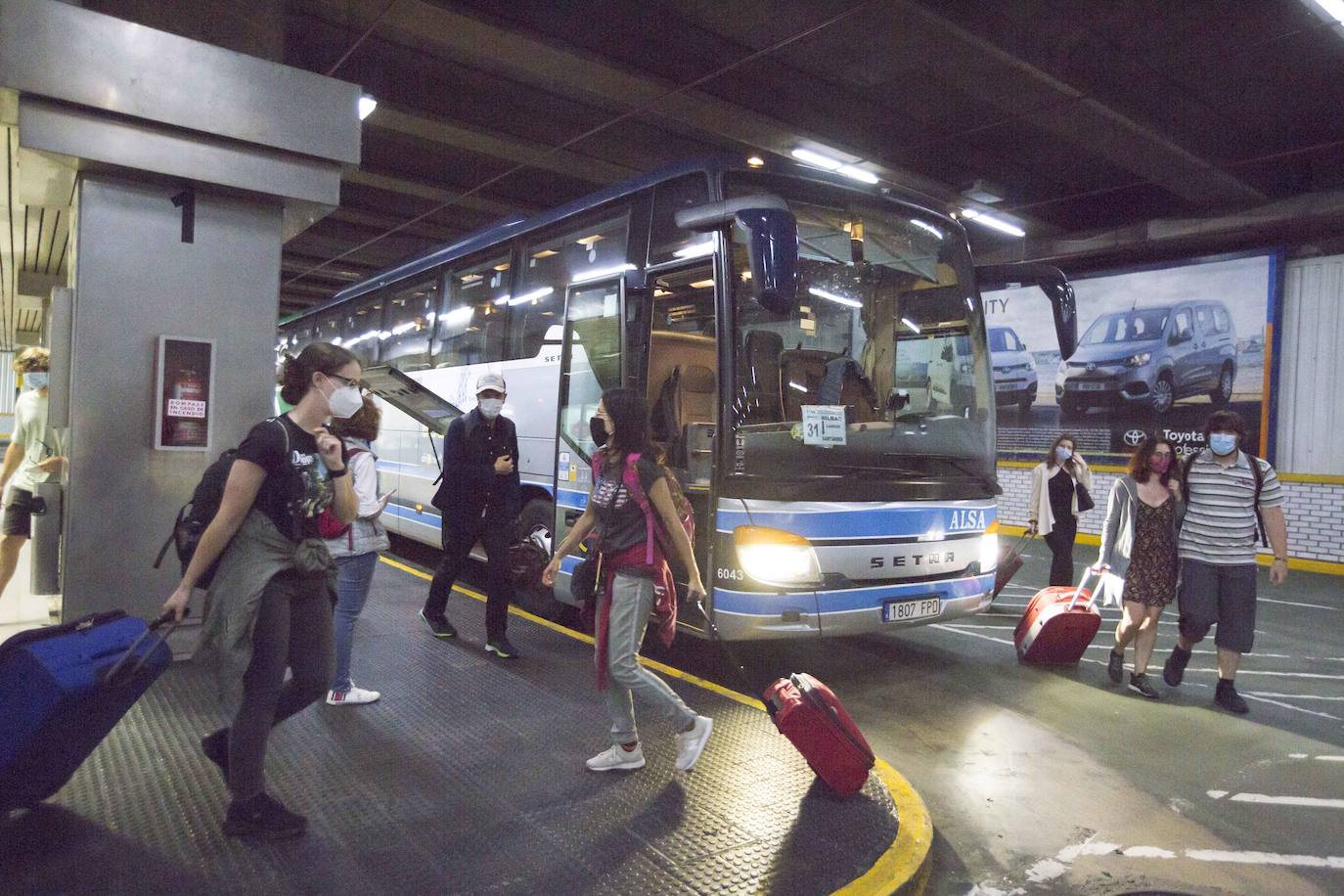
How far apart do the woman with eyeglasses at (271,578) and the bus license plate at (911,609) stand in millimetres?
3533

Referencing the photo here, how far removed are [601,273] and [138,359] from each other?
3.13 metres

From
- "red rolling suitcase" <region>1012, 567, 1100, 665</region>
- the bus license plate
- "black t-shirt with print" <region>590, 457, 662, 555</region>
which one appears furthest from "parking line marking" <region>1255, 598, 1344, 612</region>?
"black t-shirt with print" <region>590, 457, 662, 555</region>

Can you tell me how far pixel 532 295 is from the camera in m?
7.57

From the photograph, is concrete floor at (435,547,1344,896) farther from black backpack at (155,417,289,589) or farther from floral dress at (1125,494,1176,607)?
black backpack at (155,417,289,589)

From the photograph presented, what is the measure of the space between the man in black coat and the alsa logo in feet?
9.93

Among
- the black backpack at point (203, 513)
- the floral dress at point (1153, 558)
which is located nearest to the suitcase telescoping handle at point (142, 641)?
the black backpack at point (203, 513)

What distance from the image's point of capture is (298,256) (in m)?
20.2

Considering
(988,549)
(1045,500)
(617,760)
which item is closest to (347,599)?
(617,760)

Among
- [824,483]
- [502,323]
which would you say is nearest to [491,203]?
[502,323]

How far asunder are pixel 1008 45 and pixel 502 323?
581cm

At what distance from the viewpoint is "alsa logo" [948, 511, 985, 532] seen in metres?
5.84

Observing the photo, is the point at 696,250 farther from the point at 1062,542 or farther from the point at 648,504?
the point at 1062,542

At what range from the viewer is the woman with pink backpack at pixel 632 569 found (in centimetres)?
379

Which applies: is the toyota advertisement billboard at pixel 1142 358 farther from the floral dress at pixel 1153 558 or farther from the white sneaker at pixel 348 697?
the white sneaker at pixel 348 697
